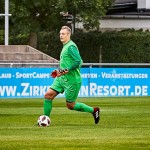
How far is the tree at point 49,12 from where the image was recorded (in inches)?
2063

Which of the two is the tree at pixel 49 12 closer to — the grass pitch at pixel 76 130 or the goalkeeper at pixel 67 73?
the grass pitch at pixel 76 130

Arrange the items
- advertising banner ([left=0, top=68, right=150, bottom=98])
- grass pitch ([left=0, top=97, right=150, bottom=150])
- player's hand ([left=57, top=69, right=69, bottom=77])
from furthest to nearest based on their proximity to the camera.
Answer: advertising banner ([left=0, top=68, right=150, bottom=98]) < player's hand ([left=57, top=69, right=69, bottom=77]) < grass pitch ([left=0, top=97, right=150, bottom=150])

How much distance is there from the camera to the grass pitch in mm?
15734

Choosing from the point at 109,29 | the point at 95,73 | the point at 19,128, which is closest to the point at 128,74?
the point at 95,73

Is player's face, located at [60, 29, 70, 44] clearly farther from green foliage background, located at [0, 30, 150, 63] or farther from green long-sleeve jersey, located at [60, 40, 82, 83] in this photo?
green foliage background, located at [0, 30, 150, 63]

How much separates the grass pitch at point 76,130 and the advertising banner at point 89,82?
7723 mm

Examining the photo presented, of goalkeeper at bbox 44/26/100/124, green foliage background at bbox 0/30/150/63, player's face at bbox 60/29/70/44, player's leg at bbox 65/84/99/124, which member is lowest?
green foliage background at bbox 0/30/150/63

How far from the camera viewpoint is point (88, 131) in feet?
61.2

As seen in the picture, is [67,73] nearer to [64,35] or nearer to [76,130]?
[64,35]

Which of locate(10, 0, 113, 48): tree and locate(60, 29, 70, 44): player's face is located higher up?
locate(60, 29, 70, 44): player's face

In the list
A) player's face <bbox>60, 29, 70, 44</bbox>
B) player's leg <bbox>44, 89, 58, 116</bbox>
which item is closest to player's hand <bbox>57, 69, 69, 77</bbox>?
player's leg <bbox>44, 89, 58, 116</bbox>

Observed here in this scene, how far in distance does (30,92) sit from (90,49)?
73.2ft

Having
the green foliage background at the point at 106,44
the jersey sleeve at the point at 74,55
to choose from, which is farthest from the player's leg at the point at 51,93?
the green foliage background at the point at 106,44

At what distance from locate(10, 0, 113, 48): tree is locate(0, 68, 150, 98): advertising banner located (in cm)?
1398
